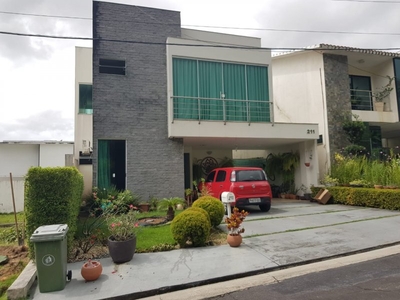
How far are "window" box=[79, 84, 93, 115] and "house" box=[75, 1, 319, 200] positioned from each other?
390 cm

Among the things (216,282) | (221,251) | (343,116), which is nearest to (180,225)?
(221,251)

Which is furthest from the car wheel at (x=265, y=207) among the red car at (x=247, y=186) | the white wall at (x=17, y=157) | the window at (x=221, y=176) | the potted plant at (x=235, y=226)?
the white wall at (x=17, y=157)

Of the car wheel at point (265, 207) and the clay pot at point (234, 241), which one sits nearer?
the clay pot at point (234, 241)

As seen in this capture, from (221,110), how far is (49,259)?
30.2 ft

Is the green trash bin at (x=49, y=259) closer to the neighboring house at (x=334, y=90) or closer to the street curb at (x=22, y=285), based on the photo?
the street curb at (x=22, y=285)

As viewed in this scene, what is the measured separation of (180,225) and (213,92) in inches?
297

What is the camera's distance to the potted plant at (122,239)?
5.38 metres

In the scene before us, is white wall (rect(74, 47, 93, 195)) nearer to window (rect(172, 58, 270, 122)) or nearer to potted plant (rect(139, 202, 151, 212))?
potted plant (rect(139, 202, 151, 212))

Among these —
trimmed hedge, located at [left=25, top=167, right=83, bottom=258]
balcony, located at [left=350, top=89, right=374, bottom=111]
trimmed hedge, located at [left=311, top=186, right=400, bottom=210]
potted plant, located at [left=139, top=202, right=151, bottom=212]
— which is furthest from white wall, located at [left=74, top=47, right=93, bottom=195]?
balcony, located at [left=350, top=89, right=374, bottom=111]

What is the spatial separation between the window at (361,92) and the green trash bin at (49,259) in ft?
54.6

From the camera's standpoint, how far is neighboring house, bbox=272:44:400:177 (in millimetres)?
15008

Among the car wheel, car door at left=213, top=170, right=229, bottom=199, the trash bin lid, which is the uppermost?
car door at left=213, top=170, right=229, bottom=199

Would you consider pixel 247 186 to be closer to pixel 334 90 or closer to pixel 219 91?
pixel 219 91

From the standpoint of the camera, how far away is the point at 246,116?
12625 mm
